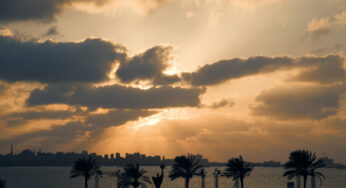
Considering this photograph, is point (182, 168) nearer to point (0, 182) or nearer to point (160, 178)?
point (160, 178)

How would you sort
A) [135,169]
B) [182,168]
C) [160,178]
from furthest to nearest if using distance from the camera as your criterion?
[182,168] → [135,169] → [160,178]

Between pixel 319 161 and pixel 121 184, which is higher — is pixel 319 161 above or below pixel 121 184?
above

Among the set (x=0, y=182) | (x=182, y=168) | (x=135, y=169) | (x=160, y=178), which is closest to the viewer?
(x=0, y=182)

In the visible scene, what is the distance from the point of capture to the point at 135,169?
243 ft

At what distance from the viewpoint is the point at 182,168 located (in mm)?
79188

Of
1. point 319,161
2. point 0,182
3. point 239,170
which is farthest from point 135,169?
point 319,161

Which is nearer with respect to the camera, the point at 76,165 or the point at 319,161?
the point at 319,161

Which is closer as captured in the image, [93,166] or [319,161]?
[319,161]

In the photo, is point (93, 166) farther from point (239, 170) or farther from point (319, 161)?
point (319, 161)

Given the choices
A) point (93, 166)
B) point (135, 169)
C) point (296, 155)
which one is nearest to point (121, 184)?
point (135, 169)

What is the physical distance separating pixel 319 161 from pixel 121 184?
1369 inches

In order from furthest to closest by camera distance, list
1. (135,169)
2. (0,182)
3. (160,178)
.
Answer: (135,169) → (160,178) → (0,182)

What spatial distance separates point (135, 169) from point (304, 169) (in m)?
29.3

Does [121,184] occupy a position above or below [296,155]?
below
